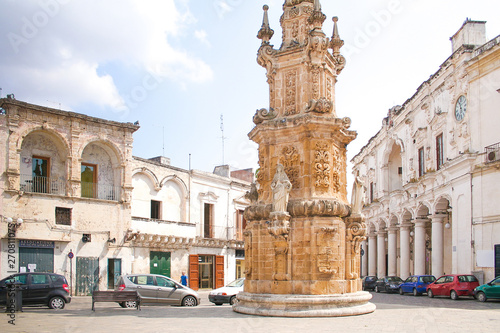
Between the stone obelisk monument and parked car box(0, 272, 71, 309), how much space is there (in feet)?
25.1

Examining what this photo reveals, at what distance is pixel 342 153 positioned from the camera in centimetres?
1416

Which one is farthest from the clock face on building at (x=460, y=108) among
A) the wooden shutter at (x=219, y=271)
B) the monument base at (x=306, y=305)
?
the wooden shutter at (x=219, y=271)

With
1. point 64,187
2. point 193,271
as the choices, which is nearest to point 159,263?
point 193,271

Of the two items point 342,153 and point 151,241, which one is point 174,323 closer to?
point 342,153

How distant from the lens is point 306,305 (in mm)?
12133

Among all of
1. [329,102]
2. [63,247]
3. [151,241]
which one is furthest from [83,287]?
[329,102]

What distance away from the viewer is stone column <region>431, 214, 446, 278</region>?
29.8 metres

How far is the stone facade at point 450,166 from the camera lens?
25.0 m

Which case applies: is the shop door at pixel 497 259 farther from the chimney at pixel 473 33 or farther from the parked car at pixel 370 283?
the parked car at pixel 370 283

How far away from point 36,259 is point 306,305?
1728 centimetres

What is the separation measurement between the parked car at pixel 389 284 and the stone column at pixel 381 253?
25.1 feet

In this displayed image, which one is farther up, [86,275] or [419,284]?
[86,275]

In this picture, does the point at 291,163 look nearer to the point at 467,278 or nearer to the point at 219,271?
the point at 467,278

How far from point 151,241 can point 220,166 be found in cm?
1253
